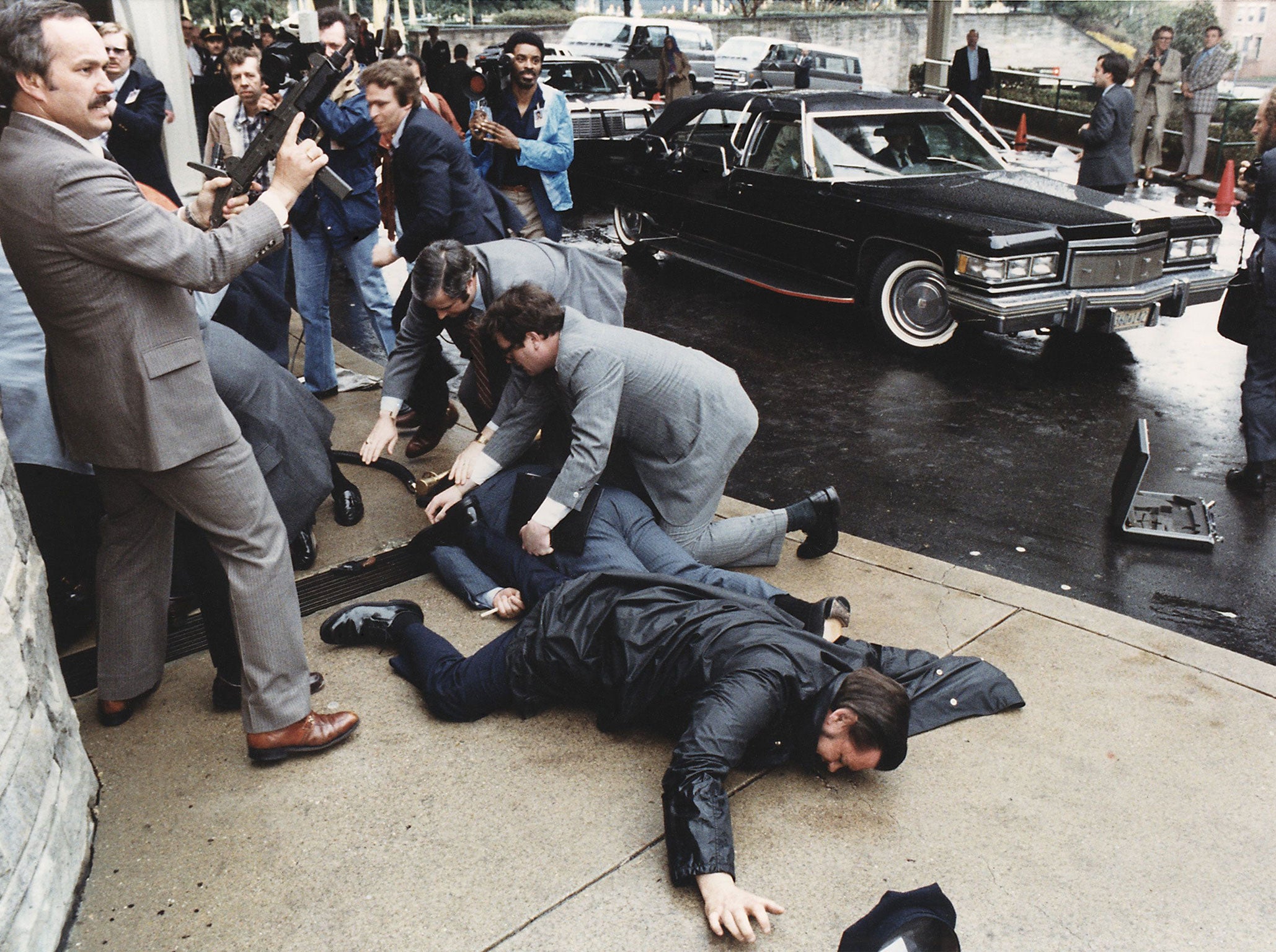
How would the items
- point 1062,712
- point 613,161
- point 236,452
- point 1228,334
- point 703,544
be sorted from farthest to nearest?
point 613,161 → point 1228,334 → point 703,544 → point 1062,712 → point 236,452

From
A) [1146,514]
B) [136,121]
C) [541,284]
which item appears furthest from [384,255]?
[1146,514]

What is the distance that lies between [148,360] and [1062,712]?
2886 mm

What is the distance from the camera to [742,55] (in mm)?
26766

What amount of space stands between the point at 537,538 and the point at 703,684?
1072mm

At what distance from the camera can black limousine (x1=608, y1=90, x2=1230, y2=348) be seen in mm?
6973

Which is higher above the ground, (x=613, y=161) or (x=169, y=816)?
(x=613, y=161)

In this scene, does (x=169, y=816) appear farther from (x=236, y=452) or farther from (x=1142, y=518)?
(x=1142, y=518)

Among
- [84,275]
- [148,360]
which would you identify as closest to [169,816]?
[148,360]

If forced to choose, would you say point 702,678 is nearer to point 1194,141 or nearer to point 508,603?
point 508,603

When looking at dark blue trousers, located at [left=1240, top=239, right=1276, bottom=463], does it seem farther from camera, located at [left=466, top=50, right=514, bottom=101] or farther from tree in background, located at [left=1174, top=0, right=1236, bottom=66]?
tree in background, located at [left=1174, top=0, right=1236, bottom=66]

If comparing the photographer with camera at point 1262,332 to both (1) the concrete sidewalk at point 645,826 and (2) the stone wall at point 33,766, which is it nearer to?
(1) the concrete sidewalk at point 645,826

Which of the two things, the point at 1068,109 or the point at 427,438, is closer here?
the point at 427,438

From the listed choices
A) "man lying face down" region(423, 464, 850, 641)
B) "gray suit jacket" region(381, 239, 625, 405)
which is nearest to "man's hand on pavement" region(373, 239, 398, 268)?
"gray suit jacket" region(381, 239, 625, 405)

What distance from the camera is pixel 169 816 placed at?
2.99 m
